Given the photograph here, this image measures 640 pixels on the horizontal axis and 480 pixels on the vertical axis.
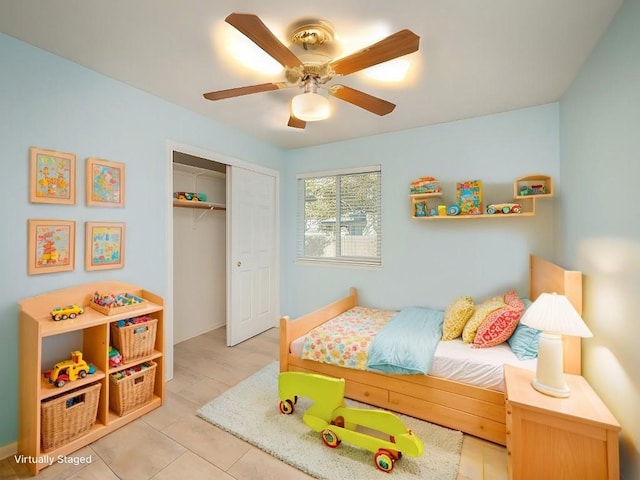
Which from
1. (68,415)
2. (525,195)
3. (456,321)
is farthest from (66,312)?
(525,195)

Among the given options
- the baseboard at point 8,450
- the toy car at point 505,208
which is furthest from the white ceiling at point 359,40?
the baseboard at point 8,450

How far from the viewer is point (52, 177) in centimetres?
194

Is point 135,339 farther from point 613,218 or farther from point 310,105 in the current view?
point 613,218

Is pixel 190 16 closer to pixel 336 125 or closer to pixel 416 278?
pixel 336 125

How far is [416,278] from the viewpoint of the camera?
3273 millimetres

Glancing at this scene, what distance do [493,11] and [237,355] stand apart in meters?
3.46

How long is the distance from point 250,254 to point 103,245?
5.36ft

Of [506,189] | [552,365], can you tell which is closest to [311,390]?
[552,365]

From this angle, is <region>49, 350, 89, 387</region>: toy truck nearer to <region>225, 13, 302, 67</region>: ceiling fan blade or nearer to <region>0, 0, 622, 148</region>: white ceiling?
<region>0, 0, 622, 148</region>: white ceiling

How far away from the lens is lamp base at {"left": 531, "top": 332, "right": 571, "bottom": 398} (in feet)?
5.00

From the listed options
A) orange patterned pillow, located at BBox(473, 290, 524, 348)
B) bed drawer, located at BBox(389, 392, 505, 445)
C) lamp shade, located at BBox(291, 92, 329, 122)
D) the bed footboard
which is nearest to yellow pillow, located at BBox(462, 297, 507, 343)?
orange patterned pillow, located at BBox(473, 290, 524, 348)

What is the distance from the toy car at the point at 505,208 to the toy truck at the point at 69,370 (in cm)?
340

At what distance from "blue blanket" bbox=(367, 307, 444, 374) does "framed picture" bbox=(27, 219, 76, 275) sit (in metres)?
2.26

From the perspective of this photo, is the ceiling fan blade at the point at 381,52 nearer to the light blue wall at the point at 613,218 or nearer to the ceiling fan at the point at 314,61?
the ceiling fan at the point at 314,61
